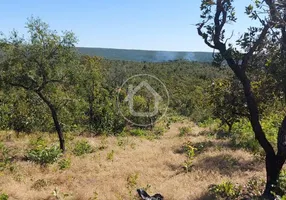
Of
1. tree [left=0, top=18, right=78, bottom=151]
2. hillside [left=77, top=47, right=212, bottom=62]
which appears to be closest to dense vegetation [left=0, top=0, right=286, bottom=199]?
tree [left=0, top=18, right=78, bottom=151]

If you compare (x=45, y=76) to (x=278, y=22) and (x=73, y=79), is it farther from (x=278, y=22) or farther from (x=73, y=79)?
(x=278, y=22)

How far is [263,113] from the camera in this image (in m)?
16.4

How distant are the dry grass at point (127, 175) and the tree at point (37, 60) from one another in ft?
11.7

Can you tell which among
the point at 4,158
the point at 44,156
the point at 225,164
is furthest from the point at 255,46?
the point at 4,158

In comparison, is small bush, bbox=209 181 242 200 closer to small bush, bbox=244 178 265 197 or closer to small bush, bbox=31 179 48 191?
small bush, bbox=244 178 265 197

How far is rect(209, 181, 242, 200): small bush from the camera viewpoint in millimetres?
7992

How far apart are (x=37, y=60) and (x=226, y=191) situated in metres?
9.48

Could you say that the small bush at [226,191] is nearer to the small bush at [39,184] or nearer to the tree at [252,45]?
the tree at [252,45]

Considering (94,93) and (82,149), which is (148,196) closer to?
(82,149)

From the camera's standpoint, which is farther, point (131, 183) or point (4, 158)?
point (4, 158)

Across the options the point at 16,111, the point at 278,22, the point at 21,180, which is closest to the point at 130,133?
the point at 16,111

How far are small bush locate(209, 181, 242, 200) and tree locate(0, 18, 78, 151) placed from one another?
8.24 m

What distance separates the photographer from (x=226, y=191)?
812 centimetres

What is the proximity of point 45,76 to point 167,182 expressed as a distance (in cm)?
731
